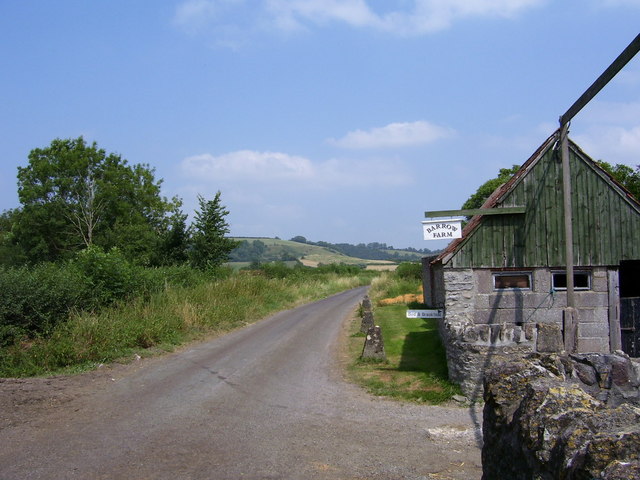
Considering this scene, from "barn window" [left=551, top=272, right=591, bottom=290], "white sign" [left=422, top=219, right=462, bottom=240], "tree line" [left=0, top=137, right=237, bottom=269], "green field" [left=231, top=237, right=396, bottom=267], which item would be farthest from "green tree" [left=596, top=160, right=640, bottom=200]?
"green field" [left=231, top=237, right=396, bottom=267]

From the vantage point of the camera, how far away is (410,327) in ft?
68.1

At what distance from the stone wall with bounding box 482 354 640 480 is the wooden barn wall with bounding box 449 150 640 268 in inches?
306

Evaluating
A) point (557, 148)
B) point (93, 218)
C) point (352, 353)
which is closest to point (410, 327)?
A: point (352, 353)

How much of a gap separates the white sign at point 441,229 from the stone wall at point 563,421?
5.78 meters

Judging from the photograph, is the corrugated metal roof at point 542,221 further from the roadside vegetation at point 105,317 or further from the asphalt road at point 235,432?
the roadside vegetation at point 105,317

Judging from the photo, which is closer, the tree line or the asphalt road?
the asphalt road

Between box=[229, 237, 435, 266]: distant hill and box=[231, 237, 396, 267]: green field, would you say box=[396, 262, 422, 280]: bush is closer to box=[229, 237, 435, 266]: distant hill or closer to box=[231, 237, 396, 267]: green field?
box=[229, 237, 435, 266]: distant hill

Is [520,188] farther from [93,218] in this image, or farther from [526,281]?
[93,218]

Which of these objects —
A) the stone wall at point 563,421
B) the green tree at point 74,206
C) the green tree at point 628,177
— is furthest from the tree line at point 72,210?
the stone wall at point 563,421

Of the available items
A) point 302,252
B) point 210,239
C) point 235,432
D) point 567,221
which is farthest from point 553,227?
point 302,252

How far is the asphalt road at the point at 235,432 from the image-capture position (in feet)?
21.5

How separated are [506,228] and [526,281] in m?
1.30

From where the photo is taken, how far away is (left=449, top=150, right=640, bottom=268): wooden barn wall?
42.4ft

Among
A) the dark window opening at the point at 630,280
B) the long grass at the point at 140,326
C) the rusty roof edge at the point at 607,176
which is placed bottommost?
the long grass at the point at 140,326
